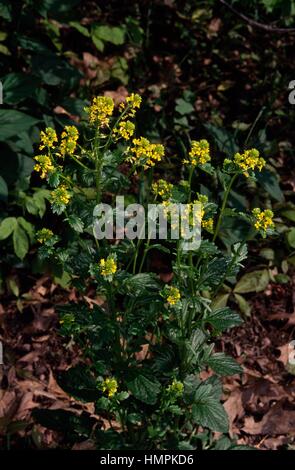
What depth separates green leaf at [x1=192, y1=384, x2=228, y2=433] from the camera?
6.51ft

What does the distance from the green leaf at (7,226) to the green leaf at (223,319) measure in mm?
1227

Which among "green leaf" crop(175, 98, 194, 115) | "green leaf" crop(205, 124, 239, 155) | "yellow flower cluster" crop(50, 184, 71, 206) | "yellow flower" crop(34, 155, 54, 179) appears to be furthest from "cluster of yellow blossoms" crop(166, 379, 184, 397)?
"green leaf" crop(175, 98, 194, 115)

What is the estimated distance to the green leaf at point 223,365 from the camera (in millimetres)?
2018

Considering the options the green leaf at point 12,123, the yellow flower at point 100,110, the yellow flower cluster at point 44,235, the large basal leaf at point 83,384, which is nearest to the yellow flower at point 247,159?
the yellow flower at point 100,110

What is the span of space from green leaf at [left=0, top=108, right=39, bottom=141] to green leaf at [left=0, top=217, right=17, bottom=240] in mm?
437

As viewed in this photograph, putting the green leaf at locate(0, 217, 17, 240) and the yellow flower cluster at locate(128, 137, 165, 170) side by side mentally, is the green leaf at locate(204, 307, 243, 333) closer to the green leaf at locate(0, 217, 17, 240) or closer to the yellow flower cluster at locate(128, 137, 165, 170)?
the yellow flower cluster at locate(128, 137, 165, 170)

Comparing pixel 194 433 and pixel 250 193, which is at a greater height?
pixel 250 193

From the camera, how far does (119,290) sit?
1.96 metres

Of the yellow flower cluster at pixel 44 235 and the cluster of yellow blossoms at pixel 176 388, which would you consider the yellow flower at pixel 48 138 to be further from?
the cluster of yellow blossoms at pixel 176 388

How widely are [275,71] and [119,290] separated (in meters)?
2.67

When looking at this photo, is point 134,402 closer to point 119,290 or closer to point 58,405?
point 119,290

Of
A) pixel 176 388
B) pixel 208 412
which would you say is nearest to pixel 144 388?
pixel 176 388

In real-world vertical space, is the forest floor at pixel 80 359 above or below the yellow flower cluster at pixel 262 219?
below
